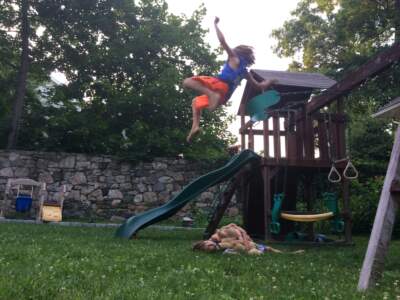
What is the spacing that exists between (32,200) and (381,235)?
12332 mm

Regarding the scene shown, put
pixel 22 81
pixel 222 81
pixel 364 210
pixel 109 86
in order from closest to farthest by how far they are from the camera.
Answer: pixel 222 81, pixel 364 210, pixel 22 81, pixel 109 86

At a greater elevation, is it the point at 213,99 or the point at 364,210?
the point at 213,99

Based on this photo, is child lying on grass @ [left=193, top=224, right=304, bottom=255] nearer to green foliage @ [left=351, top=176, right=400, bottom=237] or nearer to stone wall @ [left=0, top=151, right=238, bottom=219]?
green foliage @ [left=351, top=176, right=400, bottom=237]

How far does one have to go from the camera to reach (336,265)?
6.02m

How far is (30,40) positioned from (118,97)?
378 centimetres

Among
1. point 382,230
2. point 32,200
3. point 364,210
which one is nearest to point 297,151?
point 364,210

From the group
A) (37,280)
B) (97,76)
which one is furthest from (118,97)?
(37,280)

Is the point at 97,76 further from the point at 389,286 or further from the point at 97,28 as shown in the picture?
the point at 389,286

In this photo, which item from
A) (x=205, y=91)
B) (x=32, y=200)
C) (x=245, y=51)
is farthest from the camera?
(x=32, y=200)

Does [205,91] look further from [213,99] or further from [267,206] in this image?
[267,206]

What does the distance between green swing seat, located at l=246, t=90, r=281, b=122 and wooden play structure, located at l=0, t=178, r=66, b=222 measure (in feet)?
24.1

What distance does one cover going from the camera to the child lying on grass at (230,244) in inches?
271

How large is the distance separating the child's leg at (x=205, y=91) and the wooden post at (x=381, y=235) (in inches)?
104

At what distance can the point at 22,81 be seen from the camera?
16172 millimetres
